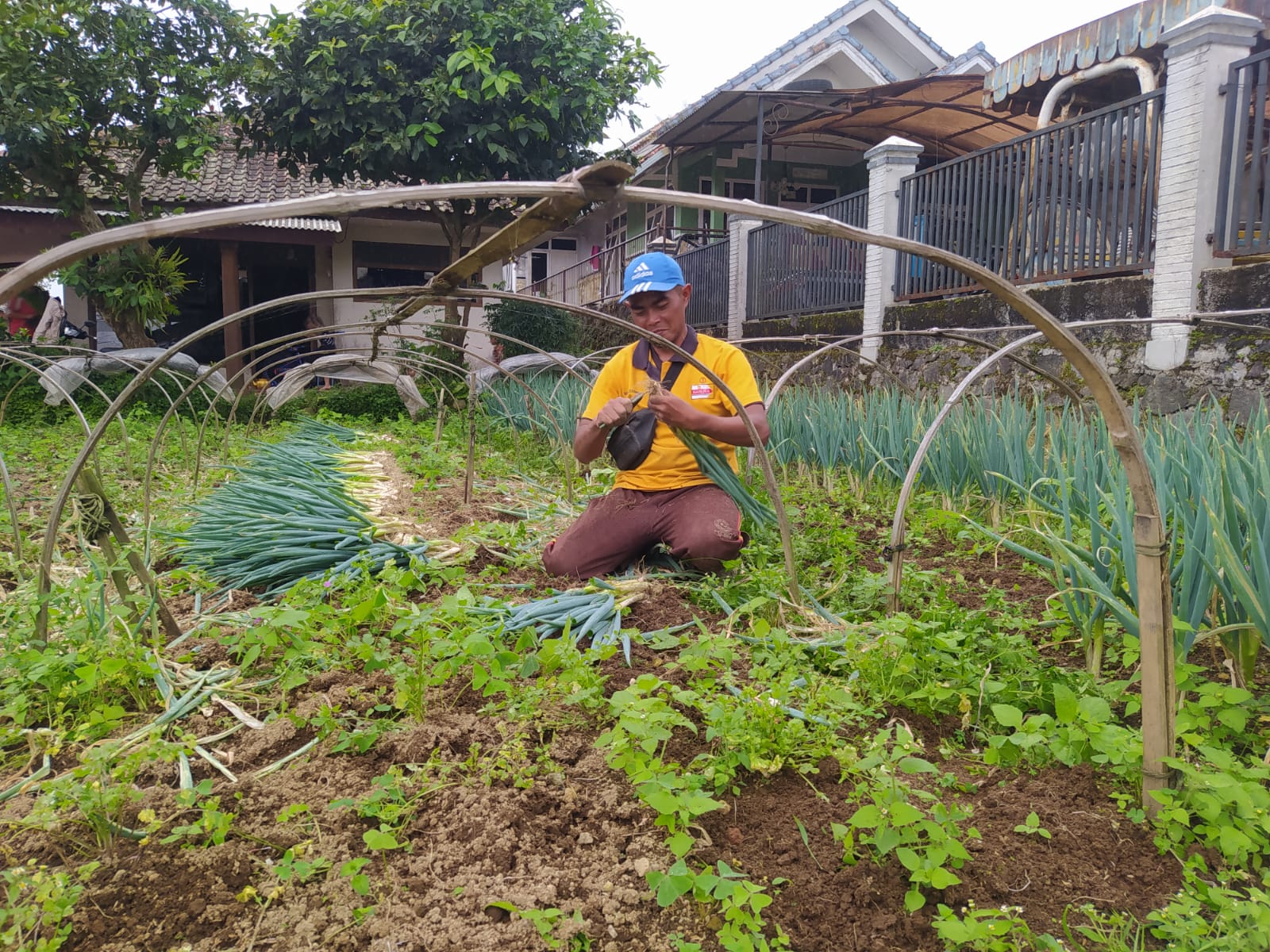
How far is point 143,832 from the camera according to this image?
1.40m

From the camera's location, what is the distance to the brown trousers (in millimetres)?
2793

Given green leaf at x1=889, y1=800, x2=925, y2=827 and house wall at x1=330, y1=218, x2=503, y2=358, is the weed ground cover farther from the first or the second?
house wall at x1=330, y1=218, x2=503, y2=358

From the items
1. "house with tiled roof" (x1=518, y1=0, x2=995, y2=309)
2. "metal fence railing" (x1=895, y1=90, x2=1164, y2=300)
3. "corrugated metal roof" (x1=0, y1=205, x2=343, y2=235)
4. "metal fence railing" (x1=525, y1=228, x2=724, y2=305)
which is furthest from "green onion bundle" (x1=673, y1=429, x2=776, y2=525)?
"metal fence railing" (x1=525, y1=228, x2=724, y2=305)

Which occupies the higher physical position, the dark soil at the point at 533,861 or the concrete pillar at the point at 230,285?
A: the concrete pillar at the point at 230,285

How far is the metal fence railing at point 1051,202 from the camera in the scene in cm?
493

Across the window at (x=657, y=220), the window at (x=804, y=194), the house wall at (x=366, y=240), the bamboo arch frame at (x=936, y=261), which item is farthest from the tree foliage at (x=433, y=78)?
the bamboo arch frame at (x=936, y=261)

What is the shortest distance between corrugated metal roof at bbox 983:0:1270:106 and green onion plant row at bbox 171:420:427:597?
670 cm

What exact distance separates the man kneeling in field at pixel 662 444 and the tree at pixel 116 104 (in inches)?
307

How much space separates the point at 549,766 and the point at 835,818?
0.54m

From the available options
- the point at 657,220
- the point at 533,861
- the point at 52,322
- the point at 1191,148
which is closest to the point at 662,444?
the point at 533,861

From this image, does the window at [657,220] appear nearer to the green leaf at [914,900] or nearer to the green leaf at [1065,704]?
the green leaf at [1065,704]

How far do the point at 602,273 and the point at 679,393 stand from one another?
1384 centimetres

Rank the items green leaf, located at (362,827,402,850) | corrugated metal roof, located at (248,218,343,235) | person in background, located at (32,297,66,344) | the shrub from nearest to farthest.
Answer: green leaf, located at (362,827,402,850)
person in background, located at (32,297,66,344)
corrugated metal roof, located at (248,218,343,235)
the shrub

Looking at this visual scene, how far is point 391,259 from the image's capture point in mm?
12805
